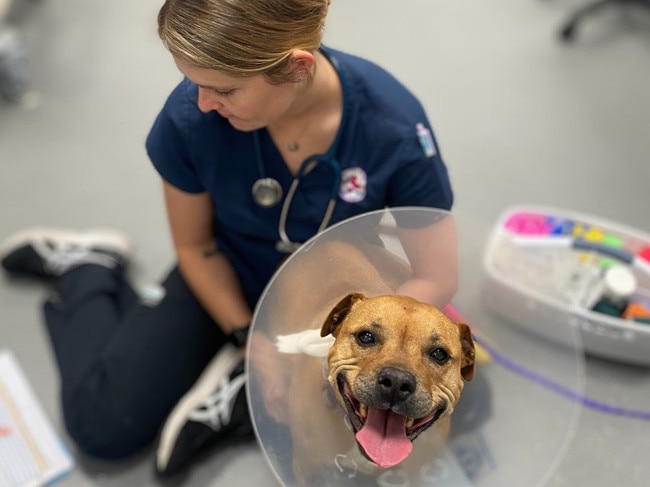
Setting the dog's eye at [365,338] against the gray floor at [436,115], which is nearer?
the dog's eye at [365,338]

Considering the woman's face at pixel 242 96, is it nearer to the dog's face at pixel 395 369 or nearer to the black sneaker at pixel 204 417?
the dog's face at pixel 395 369

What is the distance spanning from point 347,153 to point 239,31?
265 millimetres

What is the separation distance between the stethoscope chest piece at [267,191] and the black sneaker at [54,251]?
24.3 inches

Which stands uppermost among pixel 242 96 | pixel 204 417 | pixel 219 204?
pixel 242 96

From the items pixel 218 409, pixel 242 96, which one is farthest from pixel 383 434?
pixel 218 409

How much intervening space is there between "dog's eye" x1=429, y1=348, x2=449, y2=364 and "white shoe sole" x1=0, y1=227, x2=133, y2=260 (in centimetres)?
106

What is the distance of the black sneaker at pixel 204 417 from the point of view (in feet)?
3.95

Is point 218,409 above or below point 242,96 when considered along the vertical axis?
below

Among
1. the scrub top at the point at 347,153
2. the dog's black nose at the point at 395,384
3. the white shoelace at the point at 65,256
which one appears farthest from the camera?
the white shoelace at the point at 65,256

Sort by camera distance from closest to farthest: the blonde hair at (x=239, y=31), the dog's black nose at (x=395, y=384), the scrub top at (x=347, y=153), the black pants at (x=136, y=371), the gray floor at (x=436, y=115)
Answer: the dog's black nose at (x=395, y=384)
the blonde hair at (x=239, y=31)
the scrub top at (x=347, y=153)
the black pants at (x=136, y=371)
the gray floor at (x=436, y=115)

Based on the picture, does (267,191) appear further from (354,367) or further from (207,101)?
(354,367)

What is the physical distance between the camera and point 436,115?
1759 mm

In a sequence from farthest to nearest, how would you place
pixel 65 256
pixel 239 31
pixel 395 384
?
1. pixel 65 256
2. pixel 239 31
3. pixel 395 384

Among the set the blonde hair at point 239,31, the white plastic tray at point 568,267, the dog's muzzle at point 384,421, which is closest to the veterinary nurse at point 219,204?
the blonde hair at point 239,31
